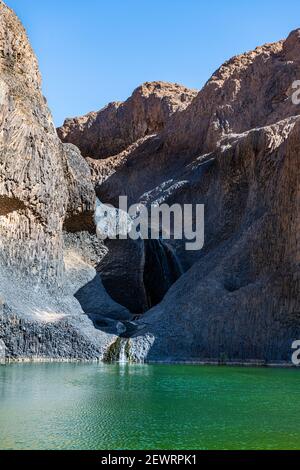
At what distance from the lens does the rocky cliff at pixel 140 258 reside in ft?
83.6

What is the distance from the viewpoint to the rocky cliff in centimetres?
2548

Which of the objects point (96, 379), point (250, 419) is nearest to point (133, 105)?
point (96, 379)

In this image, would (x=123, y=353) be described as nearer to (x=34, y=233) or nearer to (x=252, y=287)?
(x=252, y=287)

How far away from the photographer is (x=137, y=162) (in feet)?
183

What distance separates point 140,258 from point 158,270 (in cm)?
128

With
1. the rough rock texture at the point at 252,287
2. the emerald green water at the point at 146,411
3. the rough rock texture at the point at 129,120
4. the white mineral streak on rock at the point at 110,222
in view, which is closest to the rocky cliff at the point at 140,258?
the rough rock texture at the point at 252,287

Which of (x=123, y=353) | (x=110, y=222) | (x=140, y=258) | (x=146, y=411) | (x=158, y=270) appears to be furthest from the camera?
(x=110, y=222)

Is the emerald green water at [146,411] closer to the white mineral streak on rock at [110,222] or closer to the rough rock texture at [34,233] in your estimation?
the rough rock texture at [34,233]

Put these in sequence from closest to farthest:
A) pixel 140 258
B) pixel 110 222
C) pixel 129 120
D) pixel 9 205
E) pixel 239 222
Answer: pixel 9 205
pixel 239 222
pixel 140 258
pixel 110 222
pixel 129 120

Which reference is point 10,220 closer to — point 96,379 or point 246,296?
point 246,296

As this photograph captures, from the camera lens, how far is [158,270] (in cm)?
3628

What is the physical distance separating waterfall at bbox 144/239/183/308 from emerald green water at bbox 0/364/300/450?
17.0 metres

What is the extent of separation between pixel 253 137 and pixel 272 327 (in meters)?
12.8

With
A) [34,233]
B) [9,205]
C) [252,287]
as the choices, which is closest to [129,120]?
[34,233]
